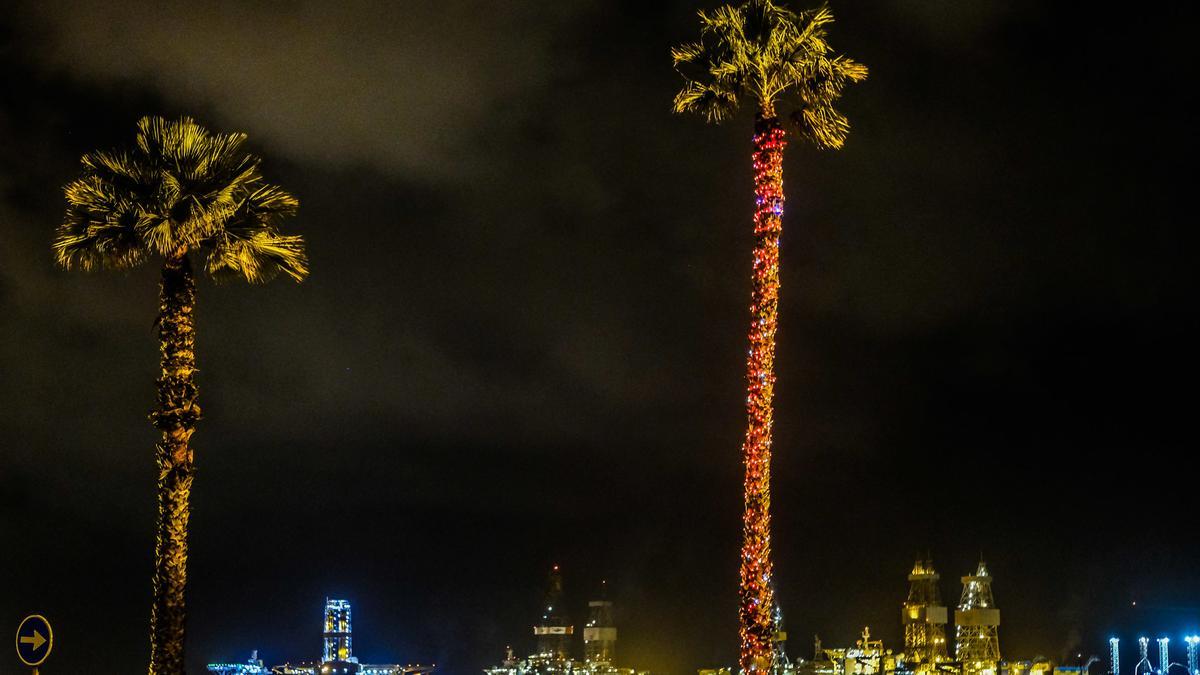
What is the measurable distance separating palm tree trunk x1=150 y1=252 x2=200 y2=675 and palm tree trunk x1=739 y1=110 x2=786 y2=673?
Result: 1122cm

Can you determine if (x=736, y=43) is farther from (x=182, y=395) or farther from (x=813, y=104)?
(x=182, y=395)

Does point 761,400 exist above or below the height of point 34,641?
above

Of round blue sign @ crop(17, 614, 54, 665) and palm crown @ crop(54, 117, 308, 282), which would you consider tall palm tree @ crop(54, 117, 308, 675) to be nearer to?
palm crown @ crop(54, 117, 308, 282)

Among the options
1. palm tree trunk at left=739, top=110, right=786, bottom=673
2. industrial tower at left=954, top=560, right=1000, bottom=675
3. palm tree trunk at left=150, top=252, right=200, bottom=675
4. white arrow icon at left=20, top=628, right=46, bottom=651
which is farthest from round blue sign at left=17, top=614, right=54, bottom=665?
industrial tower at left=954, top=560, right=1000, bottom=675

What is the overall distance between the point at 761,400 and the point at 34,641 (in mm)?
13779

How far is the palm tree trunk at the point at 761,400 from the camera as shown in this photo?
26.4 metres

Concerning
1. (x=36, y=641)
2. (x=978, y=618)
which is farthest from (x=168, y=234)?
(x=978, y=618)

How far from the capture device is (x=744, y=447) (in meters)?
27.0

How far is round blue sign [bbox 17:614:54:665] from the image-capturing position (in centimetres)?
1856

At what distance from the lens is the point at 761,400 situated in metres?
26.8

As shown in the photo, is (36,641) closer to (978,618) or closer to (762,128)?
(762,128)

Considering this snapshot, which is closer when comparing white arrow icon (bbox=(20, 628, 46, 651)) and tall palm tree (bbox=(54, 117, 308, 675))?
white arrow icon (bbox=(20, 628, 46, 651))

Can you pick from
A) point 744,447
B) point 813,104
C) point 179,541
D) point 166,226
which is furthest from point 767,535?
point 166,226

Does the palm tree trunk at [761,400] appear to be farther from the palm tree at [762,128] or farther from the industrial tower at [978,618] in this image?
the industrial tower at [978,618]
